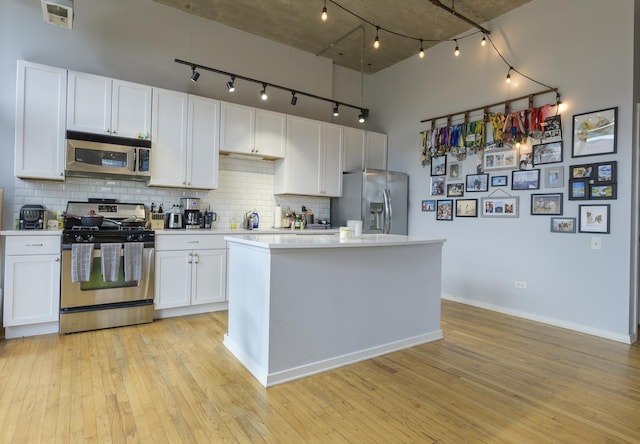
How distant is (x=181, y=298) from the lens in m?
4.03

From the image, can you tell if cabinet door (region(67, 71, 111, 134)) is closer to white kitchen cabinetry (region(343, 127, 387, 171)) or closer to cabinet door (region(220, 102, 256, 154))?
cabinet door (region(220, 102, 256, 154))

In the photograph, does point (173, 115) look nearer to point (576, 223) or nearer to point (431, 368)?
point (431, 368)

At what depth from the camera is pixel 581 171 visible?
12.4 feet

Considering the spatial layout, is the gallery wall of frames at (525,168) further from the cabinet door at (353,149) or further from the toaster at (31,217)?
the toaster at (31,217)

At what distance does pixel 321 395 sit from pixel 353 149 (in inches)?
163

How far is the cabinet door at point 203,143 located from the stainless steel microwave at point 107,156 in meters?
0.49

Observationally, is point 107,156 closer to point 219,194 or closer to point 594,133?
point 219,194

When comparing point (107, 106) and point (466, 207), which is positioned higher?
point (107, 106)

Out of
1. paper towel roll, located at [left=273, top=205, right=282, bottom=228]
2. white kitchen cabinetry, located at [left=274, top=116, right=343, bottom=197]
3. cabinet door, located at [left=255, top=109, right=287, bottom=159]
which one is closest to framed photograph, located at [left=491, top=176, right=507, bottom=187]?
white kitchen cabinetry, located at [left=274, top=116, right=343, bottom=197]

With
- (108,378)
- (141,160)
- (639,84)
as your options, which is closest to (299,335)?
(108,378)

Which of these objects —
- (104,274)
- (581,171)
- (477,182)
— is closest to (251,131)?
(104,274)

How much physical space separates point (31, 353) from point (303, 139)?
12.6 ft

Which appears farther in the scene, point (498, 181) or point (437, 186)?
point (437, 186)

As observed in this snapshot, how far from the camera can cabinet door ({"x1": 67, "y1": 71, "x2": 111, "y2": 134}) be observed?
3633mm
